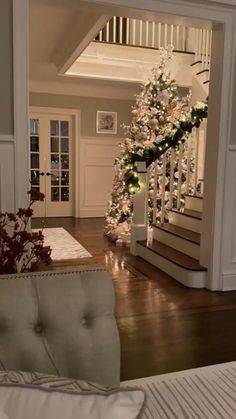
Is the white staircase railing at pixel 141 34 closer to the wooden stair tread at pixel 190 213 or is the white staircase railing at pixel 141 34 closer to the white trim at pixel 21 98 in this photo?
the wooden stair tread at pixel 190 213

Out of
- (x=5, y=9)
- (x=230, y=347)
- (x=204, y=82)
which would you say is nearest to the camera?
(x=230, y=347)

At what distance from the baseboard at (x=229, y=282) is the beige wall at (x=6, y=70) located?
2.27 meters

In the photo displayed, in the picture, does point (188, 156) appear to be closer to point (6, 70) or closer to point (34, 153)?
point (6, 70)

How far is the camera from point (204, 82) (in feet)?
20.4

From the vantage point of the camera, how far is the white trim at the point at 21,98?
2561 mm

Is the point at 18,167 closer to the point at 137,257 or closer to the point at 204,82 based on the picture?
the point at 137,257

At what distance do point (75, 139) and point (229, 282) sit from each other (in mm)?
5079

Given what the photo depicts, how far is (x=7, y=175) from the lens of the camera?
2.67 m

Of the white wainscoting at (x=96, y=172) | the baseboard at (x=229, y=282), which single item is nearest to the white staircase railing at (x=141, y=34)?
the white wainscoting at (x=96, y=172)

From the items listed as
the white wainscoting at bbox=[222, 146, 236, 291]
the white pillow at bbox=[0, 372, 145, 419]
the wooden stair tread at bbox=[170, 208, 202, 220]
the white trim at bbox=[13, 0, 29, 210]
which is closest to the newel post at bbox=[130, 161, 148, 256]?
the wooden stair tread at bbox=[170, 208, 202, 220]

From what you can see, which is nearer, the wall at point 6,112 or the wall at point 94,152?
the wall at point 6,112

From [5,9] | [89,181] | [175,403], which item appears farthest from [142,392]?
[89,181]

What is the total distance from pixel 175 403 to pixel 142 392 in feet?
1.68

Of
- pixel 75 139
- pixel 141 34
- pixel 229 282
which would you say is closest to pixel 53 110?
pixel 75 139
